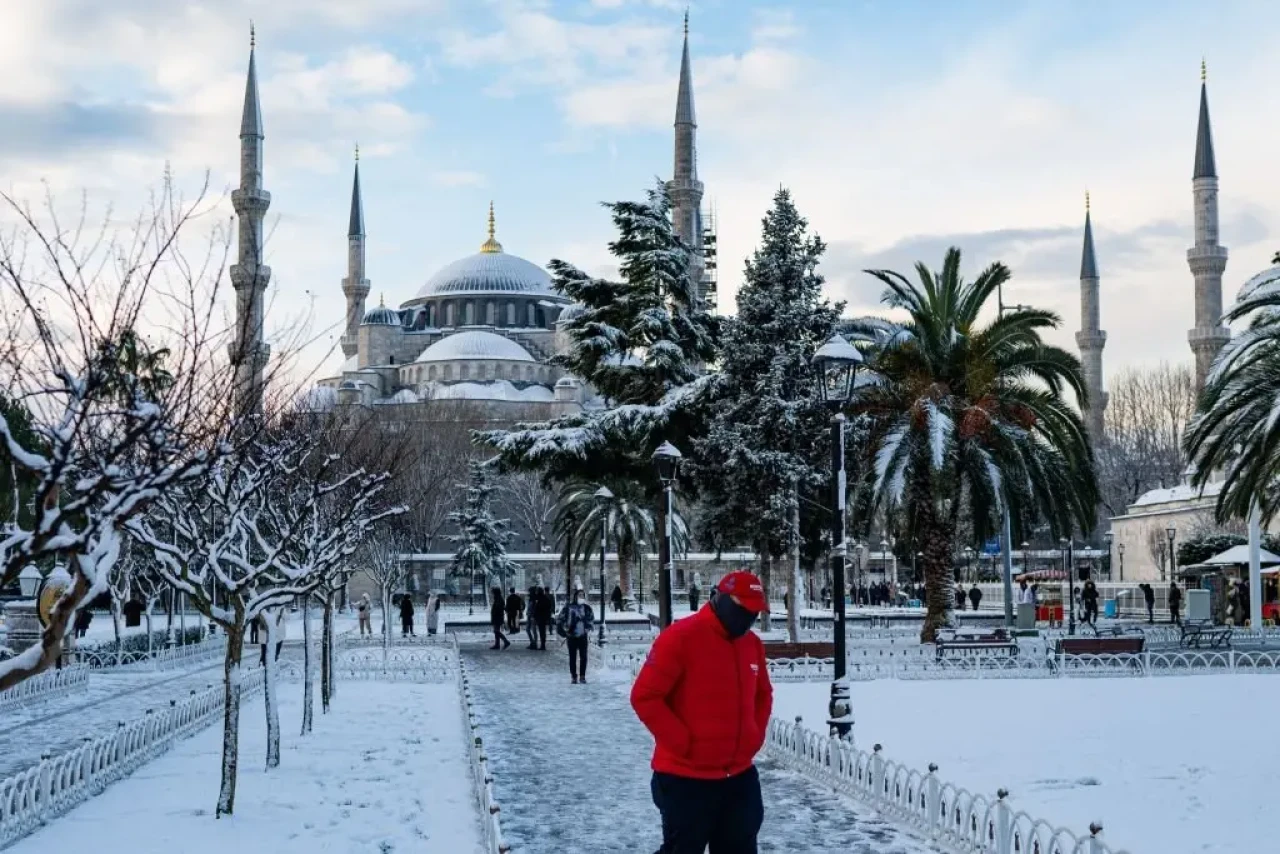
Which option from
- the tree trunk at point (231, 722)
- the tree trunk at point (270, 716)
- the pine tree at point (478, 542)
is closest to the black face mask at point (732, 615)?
the tree trunk at point (231, 722)

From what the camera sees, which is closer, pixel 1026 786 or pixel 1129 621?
pixel 1026 786

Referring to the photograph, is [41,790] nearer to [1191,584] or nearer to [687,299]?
[687,299]

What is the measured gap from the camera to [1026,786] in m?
10.1

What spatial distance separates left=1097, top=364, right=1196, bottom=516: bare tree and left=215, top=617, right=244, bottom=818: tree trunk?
54810 mm

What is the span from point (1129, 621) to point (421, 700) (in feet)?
81.3

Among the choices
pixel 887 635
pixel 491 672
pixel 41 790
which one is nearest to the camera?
pixel 41 790

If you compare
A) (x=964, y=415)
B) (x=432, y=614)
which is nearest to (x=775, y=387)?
(x=964, y=415)

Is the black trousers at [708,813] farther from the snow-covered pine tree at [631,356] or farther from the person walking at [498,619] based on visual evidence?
the person walking at [498,619]

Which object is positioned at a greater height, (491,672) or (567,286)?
(567,286)

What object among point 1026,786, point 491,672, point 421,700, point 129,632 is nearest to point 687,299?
point 491,672

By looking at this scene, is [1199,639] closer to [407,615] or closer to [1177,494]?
[407,615]

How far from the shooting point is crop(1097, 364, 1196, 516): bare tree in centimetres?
6297

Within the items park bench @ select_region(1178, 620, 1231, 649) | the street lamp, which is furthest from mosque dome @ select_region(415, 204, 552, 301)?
the street lamp

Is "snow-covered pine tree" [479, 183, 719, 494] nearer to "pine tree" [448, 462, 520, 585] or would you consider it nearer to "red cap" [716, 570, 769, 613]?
"pine tree" [448, 462, 520, 585]
